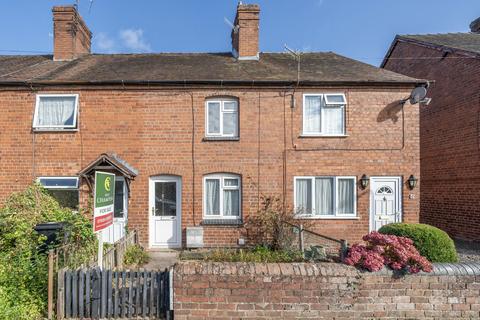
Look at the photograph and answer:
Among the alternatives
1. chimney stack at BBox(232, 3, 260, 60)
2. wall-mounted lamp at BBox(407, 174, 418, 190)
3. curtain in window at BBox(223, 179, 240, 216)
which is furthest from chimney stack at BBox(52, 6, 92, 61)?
wall-mounted lamp at BBox(407, 174, 418, 190)

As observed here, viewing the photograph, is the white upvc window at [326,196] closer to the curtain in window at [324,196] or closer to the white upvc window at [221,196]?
the curtain in window at [324,196]

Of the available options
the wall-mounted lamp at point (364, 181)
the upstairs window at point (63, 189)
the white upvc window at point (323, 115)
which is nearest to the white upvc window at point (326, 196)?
the wall-mounted lamp at point (364, 181)

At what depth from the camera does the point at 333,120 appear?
379 inches

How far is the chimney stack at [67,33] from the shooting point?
36.5ft

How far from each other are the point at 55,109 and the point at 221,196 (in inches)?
240

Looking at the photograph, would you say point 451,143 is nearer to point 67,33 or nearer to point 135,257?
point 135,257

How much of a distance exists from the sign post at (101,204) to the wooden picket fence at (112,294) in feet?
1.85

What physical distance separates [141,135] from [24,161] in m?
3.78

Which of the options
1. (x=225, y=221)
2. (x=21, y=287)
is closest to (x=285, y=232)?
(x=225, y=221)

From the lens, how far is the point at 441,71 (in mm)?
11969

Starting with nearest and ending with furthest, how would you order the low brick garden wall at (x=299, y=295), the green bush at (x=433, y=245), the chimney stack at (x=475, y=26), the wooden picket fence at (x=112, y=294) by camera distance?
the low brick garden wall at (x=299, y=295), the wooden picket fence at (x=112, y=294), the green bush at (x=433, y=245), the chimney stack at (x=475, y=26)

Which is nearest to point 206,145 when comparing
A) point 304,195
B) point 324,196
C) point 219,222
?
point 219,222

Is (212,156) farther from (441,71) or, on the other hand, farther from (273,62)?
(441,71)

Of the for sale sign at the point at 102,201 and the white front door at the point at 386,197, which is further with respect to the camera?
the white front door at the point at 386,197
